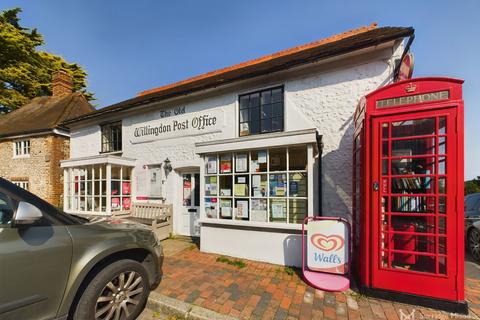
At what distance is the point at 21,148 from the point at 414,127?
55.9ft

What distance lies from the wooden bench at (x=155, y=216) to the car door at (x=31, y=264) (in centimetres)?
416

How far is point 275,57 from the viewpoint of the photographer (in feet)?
28.2

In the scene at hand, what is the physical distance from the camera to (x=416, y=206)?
3805mm

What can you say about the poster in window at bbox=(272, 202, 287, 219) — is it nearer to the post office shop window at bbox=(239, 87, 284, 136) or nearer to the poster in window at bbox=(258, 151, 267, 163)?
the poster in window at bbox=(258, 151, 267, 163)

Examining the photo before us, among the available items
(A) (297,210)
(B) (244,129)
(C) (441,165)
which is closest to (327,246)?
(A) (297,210)

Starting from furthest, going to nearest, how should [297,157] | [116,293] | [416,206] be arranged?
[297,157] < [416,206] < [116,293]

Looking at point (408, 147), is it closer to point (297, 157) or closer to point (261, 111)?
point (297, 157)

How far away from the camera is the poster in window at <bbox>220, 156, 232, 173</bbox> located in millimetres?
5430

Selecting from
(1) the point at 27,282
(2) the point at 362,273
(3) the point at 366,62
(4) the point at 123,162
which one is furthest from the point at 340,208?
(4) the point at 123,162

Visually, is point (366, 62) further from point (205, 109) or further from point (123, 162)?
point (123, 162)

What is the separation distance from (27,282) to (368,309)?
411cm

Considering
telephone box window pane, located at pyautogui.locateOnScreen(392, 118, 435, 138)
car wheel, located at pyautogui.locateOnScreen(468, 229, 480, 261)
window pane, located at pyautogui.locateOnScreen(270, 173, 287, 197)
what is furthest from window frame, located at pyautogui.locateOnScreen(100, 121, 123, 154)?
car wheel, located at pyautogui.locateOnScreen(468, 229, 480, 261)

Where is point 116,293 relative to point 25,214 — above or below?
below

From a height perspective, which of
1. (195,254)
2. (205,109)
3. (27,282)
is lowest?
(195,254)
